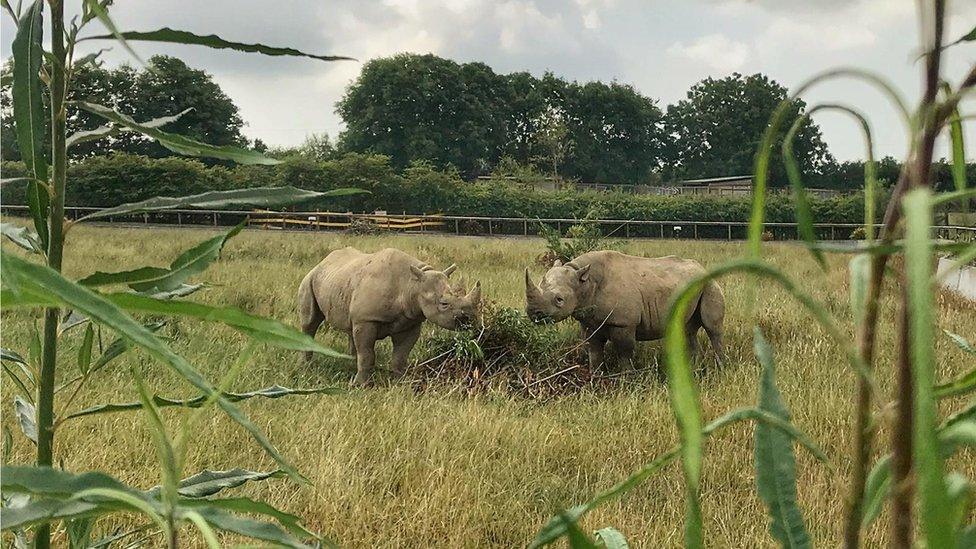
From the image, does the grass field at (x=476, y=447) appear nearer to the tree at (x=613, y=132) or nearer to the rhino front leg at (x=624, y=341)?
the rhino front leg at (x=624, y=341)

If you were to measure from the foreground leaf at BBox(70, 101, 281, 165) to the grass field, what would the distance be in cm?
70

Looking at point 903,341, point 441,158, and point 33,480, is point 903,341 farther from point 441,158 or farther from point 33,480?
point 441,158

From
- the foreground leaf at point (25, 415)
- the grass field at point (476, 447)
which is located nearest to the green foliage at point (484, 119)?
the grass field at point (476, 447)

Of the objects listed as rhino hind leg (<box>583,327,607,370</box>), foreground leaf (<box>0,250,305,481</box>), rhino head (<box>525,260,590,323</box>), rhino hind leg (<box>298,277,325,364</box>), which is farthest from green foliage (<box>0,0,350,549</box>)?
rhino hind leg (<box>298,277,325,364</box>)

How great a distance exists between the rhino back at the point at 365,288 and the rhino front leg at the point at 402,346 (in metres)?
0.22

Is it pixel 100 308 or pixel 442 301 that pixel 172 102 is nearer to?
pixel 442 301

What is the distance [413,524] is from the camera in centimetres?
278

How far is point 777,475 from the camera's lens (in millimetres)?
449

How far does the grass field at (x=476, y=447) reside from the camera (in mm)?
2850

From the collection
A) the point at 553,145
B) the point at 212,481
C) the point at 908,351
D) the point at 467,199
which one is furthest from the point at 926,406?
the point at 553,145

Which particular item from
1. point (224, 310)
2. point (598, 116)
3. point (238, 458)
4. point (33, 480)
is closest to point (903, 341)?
point (224, 310)

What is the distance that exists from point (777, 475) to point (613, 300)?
207 inches

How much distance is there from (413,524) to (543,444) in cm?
110

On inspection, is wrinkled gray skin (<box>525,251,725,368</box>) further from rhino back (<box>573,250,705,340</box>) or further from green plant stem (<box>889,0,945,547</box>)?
green plant stem (<box>889,0,945,547</box>)
